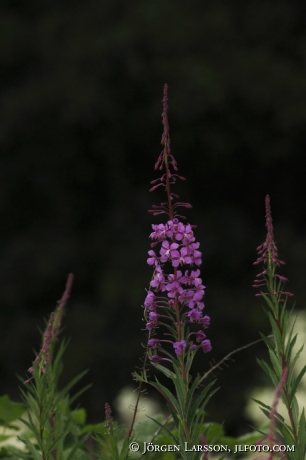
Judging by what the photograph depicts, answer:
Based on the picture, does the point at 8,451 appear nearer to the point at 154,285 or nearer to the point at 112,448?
the point at 112,448

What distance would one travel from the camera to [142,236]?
304 inches

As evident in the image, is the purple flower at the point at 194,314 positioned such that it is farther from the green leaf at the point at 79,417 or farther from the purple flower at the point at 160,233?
the green leaf at the point at 79,417

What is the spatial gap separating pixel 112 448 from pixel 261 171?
7069 millimetres

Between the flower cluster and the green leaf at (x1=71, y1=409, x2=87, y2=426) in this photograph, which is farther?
the green leaf at (x1=71, y1=409, x2=87, y2=426)

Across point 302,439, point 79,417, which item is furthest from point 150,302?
point 79,417

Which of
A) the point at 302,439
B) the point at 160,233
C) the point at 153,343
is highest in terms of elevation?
the point at 160,233

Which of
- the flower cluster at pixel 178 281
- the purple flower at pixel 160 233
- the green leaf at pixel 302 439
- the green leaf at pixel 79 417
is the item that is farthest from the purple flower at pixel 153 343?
the green leaf at pixel 79 417

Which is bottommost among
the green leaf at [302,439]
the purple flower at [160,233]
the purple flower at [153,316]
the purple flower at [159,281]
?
the green leaf at [302,439]

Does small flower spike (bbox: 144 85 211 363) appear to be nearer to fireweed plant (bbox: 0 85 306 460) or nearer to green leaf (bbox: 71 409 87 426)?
fireweed plant (bbox: 0 85 306 460)

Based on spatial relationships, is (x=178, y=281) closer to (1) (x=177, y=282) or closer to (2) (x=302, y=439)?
(1) (x=177, y=282)

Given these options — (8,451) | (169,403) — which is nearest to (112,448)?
(169,403)

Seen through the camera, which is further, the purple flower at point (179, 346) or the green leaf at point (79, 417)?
the green leaf at point (79, 417)

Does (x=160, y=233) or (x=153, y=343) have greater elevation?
(x=160, y=233)

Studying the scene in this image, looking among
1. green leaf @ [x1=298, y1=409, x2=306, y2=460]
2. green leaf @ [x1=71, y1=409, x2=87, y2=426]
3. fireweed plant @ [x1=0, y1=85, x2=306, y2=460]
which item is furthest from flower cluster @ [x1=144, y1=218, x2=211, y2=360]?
green leaf @ [x1=71, y1=409, x2=87, y2=426]
